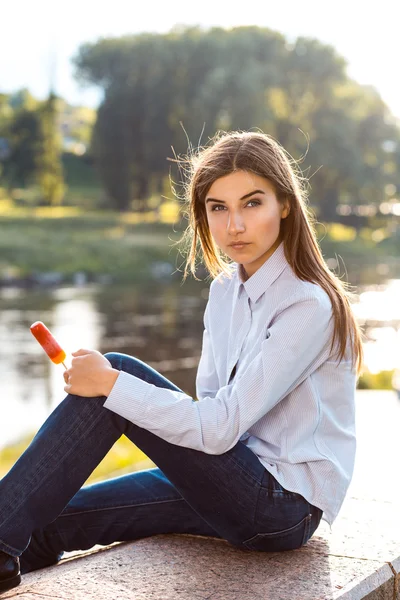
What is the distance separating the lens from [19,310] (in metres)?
15.9

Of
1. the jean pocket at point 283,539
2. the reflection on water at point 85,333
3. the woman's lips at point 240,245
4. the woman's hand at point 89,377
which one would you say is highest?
the woman's lips at point 240,245

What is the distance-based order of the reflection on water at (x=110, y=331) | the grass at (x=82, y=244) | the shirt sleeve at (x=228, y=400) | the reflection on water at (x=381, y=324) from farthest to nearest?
the grass at (x=82, y=244) → the reflection on water at (x=381, y=324) → the reflection on water at (x=110, y=331) → the shirt sleeve at (x=228, y=400)

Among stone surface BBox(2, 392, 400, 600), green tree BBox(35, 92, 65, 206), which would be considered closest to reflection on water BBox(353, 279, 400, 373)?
stone surface BBox(2, 392, 400, 600)

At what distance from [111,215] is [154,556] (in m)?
30.8

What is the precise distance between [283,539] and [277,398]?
36 cm

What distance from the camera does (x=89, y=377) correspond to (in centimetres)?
178

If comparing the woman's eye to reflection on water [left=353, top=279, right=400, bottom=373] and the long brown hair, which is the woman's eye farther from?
reflection on water [left=353, top=279, right=400, bottom=373]

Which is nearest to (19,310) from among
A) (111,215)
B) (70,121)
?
(111,215)

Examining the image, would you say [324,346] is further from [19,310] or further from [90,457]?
[19,310]

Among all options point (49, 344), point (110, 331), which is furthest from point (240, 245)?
point (110, 331)

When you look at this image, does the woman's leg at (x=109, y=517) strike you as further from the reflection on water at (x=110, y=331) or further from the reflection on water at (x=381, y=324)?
the reflection on water at (x=381, y=324)

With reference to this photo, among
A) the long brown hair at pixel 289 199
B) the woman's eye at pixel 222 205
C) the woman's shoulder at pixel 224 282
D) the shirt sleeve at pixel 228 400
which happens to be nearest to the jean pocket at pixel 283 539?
the shirt sleeve at pixel 228 400

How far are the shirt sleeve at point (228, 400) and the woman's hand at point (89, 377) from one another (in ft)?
0.07

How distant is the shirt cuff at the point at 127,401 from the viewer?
1.77 meters
